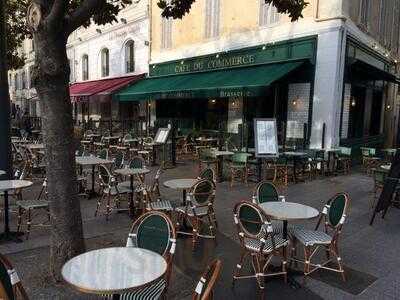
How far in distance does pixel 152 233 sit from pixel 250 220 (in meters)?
1.12

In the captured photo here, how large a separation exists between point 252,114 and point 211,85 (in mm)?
2072

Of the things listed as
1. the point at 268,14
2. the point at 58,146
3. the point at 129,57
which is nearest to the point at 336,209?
the point at 58,146

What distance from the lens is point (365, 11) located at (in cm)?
1327

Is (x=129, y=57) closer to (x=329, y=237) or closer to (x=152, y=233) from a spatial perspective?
(x=329, y=237)

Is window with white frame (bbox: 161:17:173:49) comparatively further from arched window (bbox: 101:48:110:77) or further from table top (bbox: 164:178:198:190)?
table top (bbox: 164:178:198:190)

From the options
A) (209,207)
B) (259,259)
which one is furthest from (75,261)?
(209,207)

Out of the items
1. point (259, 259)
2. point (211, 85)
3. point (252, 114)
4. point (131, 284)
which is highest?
point (211, 85)

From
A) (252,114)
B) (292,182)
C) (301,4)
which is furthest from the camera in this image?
(252,114)

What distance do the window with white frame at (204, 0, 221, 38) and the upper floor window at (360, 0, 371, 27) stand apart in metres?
5.30

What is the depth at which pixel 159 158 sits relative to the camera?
13289mm

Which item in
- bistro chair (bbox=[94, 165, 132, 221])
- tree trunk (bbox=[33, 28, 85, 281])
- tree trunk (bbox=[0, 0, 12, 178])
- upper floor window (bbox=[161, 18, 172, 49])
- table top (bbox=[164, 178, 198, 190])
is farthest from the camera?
upper floor window (bbox=[161, 18, 172, 49])

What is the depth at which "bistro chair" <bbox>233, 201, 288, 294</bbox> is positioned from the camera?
391 centimetres

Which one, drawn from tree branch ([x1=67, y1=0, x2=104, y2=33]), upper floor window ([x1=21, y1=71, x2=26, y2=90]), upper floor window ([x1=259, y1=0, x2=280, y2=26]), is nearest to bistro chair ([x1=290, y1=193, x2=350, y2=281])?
tree branch ([x1=67, y1=0, x2=104, y2=33])

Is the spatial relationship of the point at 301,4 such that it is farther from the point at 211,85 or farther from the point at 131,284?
the point at 211,85
